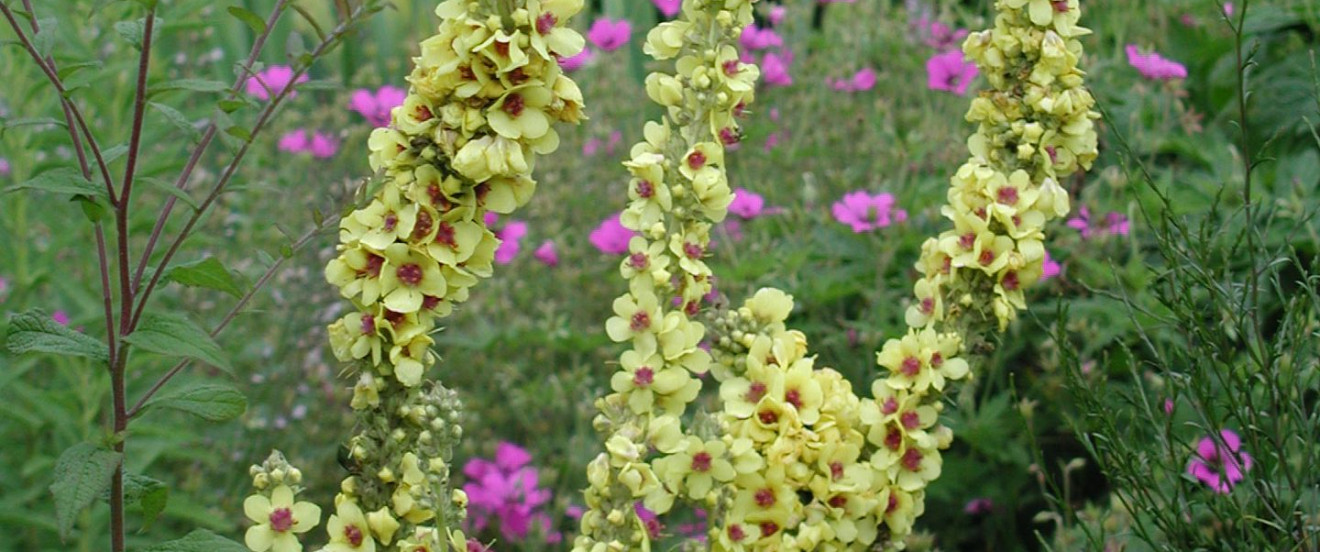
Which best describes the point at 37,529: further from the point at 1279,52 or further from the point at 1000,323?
the point at 1279,52

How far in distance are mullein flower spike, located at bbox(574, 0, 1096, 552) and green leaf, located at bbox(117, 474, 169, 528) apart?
14.9 inches

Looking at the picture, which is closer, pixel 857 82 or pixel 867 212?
pixel 867 212

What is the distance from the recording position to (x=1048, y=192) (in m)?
1.39

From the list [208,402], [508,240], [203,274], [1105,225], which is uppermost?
[203,274]

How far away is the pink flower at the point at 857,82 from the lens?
3105mm

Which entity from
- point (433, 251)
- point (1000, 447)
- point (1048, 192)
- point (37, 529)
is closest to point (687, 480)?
point (433, 251)

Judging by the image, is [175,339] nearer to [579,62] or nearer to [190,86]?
[190,86]

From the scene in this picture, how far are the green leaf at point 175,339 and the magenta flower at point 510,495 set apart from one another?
1.21 metres

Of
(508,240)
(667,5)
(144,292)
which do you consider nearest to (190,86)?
(144,292)

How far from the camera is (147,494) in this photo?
1.29 m

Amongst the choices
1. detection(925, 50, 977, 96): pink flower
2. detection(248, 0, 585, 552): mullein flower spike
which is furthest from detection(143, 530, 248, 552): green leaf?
detection(925, 50, 977, 96): pink flower

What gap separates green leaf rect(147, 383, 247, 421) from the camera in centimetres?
125

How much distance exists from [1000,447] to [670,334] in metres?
1.32

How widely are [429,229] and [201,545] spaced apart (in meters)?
0.40
